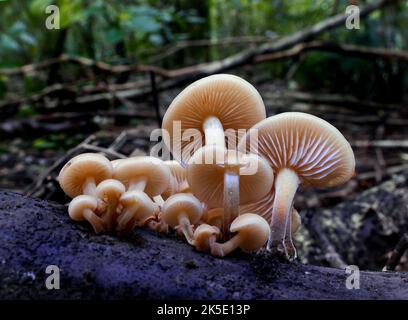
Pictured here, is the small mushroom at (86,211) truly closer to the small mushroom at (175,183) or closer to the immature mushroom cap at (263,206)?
the small mushroom at (175,183)

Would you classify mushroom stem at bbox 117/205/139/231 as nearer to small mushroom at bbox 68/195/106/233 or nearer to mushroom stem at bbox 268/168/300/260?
small mushroom at bbox 68/195/106/233

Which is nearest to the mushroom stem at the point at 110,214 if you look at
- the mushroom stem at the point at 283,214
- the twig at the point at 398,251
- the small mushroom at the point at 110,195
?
the small mushroom at the point at 110,195

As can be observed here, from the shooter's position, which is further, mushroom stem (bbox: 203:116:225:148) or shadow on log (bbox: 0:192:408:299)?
mushroom stem (bbox: 203:116:225:148)

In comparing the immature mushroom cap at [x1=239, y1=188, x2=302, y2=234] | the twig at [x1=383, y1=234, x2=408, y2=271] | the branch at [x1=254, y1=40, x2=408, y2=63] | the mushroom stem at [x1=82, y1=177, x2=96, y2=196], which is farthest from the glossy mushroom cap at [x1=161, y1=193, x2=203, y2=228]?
the branch at [x1=254, y1=40, x2=408, y2=63]

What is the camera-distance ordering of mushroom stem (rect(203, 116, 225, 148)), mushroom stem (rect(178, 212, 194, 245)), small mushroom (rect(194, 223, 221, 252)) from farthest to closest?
mushroom stem (rect(203, 116, 225, 148)) → mushroom stem (rect(178, 212, 194, 245)) → small mushroom (rect(194, 223, 221, 252))
